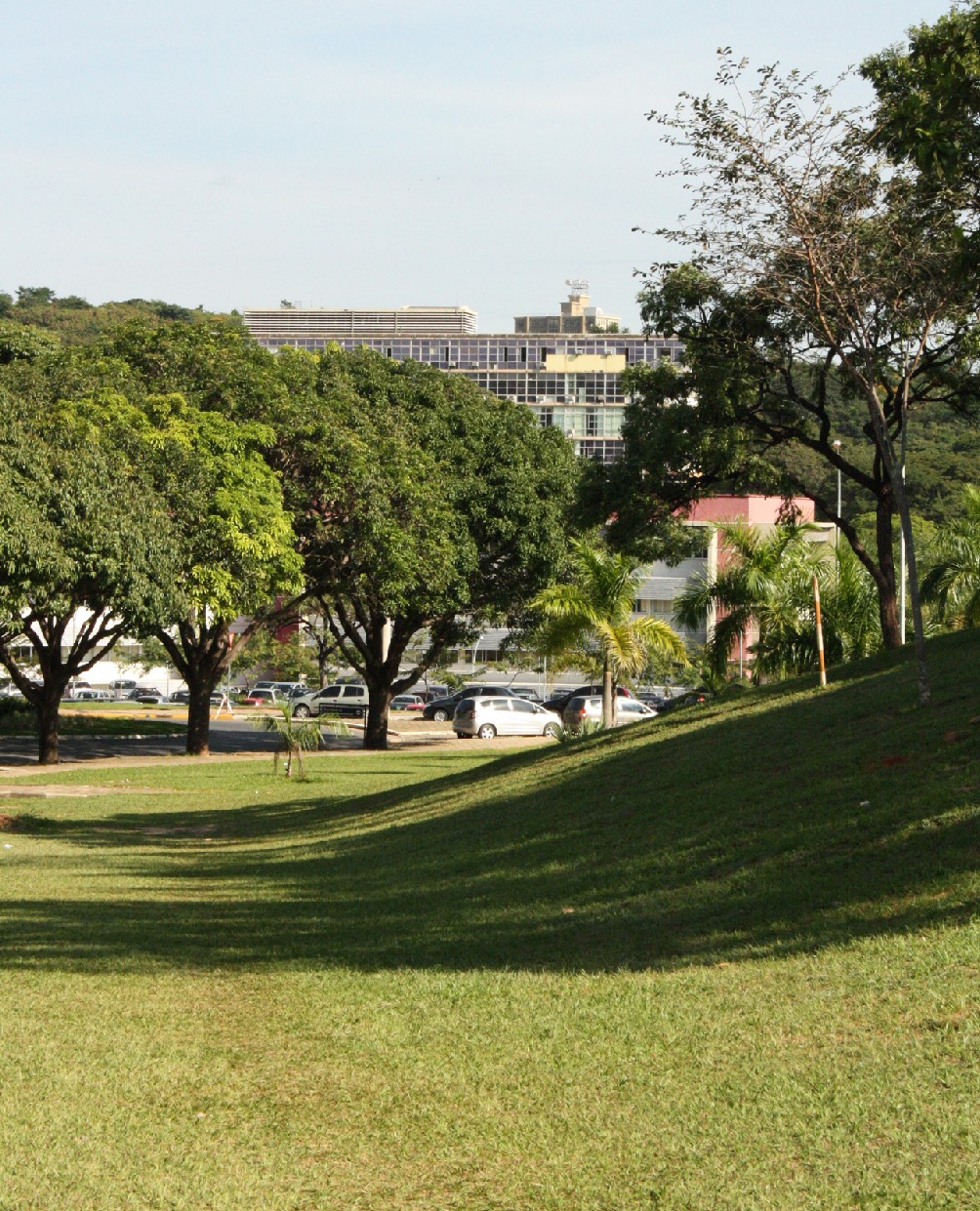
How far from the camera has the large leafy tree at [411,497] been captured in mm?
31469

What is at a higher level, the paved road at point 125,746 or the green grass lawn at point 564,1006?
the green grass lawn at point 564,1006

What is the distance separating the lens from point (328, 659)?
6675cm

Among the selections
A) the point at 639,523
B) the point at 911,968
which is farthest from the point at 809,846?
the point at 639,523

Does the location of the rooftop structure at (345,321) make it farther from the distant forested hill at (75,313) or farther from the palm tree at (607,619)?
the palm tree at (607,619)

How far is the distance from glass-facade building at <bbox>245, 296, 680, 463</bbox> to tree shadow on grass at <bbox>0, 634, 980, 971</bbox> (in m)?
74.4

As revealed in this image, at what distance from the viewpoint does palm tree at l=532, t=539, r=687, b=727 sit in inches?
933

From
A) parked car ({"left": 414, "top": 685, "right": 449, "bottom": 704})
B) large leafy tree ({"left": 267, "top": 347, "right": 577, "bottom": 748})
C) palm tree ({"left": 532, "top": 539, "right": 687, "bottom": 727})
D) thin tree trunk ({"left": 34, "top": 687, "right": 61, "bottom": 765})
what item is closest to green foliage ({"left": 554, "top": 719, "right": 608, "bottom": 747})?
palm tree ({"left": 532, "top": 539, "right": 687, "bottom": 727})

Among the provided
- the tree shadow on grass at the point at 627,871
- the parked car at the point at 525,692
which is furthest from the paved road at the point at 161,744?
the tree shadow on grass at the point at 627,871

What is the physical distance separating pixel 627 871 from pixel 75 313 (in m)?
90.8

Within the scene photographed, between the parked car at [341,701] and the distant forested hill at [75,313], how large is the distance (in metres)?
19.5

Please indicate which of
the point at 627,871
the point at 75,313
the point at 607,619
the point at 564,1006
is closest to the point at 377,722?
the point at 607,619

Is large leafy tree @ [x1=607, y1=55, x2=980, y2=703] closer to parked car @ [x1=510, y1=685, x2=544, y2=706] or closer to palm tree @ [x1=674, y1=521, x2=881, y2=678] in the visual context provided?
palm tree @ [x1=674, y1=521, x2=881, y2=678]

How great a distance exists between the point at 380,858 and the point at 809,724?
4427mm

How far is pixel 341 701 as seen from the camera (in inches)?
2165
